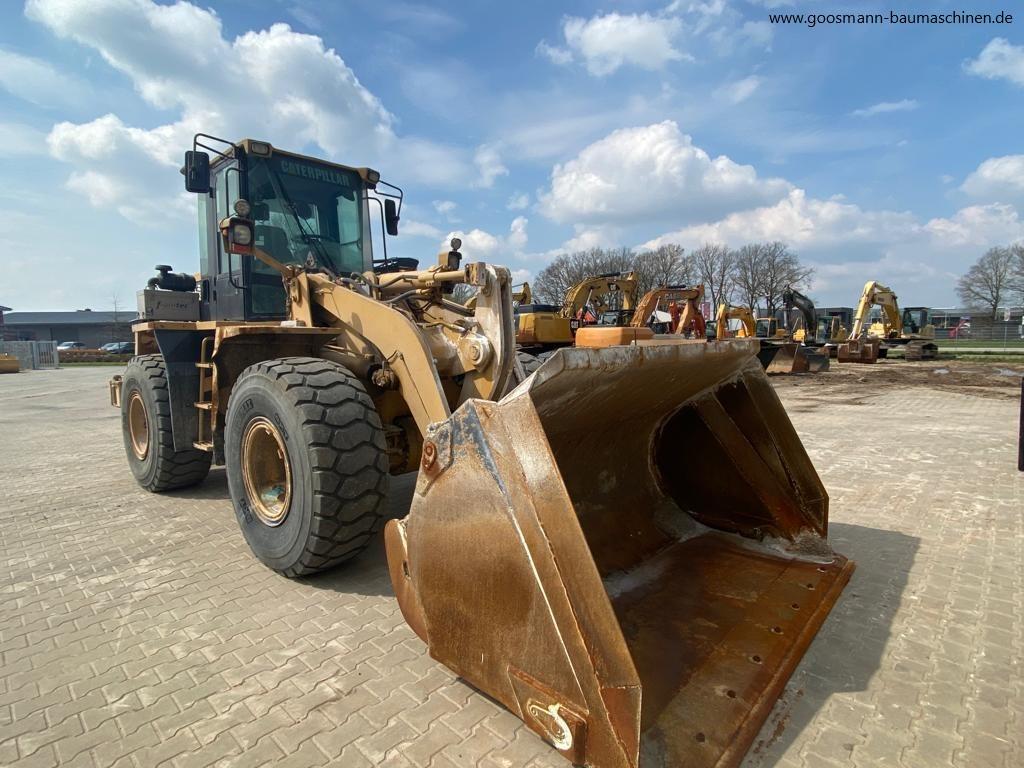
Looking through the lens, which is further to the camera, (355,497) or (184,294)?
(184,294)

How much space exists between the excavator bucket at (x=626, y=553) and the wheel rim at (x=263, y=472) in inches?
60.2

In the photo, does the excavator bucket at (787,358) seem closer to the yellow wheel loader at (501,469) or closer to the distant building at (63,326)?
the yellow wheel loader at (501,469)

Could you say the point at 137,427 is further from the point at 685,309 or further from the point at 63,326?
the point at 63,326

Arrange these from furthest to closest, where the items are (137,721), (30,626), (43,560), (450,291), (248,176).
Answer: (248,176), (450,291), (43,560), (30,626), (137,721)

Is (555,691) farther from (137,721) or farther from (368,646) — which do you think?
(137,721)

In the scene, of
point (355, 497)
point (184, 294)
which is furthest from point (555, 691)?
point (184, 294)

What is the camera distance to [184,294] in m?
5.60

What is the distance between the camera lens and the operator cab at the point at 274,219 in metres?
4.79

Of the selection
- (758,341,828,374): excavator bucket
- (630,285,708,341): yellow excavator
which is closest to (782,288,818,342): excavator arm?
(758,341,828,374): excavator bucket

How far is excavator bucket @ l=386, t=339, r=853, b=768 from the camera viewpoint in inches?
71.1

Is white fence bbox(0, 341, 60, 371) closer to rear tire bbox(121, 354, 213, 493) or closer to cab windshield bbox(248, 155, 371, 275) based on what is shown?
rear tire bbox(121, 354, 213, 493)

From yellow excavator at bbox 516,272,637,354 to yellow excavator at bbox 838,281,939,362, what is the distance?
1056cm

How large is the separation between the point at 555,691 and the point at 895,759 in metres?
1.23

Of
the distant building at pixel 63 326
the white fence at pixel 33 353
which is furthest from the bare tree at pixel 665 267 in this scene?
the distant building at pixel 63 326
